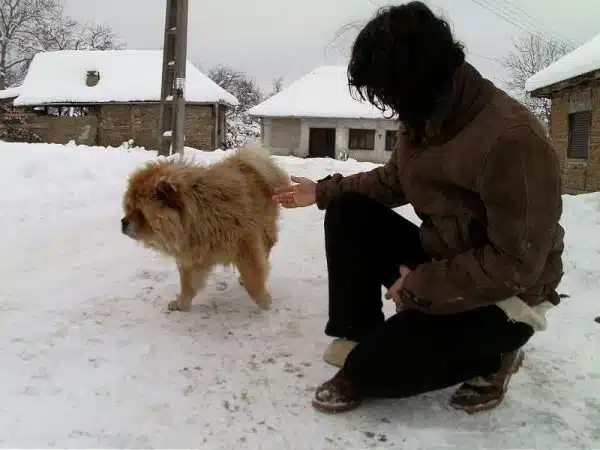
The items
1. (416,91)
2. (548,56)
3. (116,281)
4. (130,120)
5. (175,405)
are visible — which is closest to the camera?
(416,91)

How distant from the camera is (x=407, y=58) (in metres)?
1.75

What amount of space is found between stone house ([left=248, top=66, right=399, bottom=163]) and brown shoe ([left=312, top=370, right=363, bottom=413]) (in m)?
27.6

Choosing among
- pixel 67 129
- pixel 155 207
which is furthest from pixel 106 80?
pixel 155 207

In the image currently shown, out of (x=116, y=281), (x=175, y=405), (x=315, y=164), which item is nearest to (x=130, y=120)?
(x=315, y=164)

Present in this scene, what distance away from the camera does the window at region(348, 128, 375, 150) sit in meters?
30.0

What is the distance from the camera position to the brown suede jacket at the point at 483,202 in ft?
5.71

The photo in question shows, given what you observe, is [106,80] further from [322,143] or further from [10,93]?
[322,143]

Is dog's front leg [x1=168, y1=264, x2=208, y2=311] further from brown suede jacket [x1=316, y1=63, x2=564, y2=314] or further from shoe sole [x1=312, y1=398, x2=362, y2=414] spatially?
brown suede jacket [x1=316, y1=63, x2=564, y2=314]

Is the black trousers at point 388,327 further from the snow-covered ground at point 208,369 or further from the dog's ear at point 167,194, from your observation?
the dog's ear at point 167,194

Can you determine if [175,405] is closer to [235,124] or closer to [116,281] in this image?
[116,281]

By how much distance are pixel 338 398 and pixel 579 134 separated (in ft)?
42.0

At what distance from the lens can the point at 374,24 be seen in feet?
5.93

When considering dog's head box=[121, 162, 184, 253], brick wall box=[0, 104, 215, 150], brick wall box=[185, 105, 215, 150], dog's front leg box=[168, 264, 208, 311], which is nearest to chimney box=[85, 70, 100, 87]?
brick wall box=[0, 104, 215, 150]

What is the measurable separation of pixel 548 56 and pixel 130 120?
2640 cm
